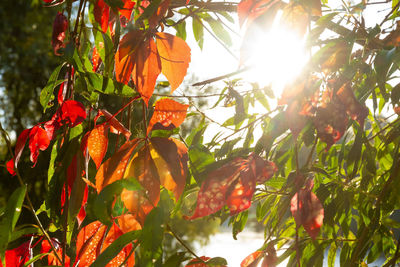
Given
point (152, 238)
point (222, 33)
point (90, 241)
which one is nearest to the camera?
point (152, 238)

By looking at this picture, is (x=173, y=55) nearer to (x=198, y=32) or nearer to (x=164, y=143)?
(x=164, y=143)

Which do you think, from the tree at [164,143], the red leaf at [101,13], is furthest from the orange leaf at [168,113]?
the red leaf at [101,13]

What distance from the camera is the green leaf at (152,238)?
28cm

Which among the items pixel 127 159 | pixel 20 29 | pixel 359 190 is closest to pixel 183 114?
pixel 127 159

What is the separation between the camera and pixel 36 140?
0.42 metres

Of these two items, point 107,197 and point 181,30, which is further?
point 181,30

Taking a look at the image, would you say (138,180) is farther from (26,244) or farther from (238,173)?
(26,244)

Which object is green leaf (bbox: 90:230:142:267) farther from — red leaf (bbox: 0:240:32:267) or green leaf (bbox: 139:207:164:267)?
red leaf (bbox: 0:240:32:267)

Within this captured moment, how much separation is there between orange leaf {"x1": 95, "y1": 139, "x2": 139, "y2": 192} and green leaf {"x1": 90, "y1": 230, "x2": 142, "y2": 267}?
0.05 m

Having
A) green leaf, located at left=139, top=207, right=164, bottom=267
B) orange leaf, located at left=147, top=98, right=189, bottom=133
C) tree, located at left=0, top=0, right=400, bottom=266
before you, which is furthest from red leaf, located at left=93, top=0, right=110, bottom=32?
green leaf, located at left=139, top=207, right=164, bottom=267

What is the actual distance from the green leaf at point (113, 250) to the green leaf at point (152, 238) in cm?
2

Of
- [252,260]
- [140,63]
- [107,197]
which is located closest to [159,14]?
[140,63]

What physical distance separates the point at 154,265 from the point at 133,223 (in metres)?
0.06

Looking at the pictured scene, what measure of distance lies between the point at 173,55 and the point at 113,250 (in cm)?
17
